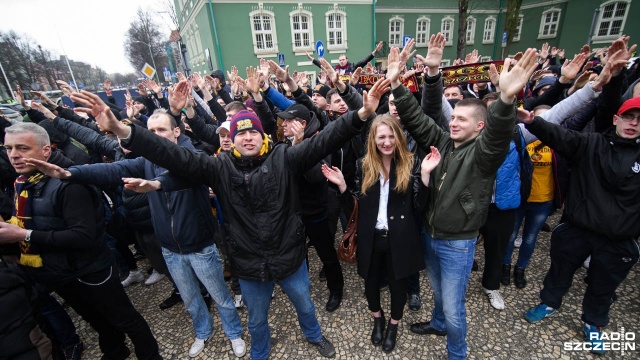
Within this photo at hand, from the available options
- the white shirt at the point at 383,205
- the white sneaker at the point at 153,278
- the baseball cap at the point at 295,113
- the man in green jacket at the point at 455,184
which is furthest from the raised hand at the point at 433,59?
the white sneaker at the point at 153,278

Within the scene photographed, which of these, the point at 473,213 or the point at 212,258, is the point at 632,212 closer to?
the point at 473,213

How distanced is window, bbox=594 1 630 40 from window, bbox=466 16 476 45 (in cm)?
922

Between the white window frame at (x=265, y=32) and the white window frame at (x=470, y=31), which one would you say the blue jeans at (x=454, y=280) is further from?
the white window frame at (x=470, y=31)

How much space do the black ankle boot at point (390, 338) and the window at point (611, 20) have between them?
103 feet

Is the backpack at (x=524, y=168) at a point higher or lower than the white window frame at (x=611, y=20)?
lower

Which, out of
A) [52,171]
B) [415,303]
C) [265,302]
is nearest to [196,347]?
[265,302]

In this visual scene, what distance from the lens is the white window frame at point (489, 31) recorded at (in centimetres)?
2829

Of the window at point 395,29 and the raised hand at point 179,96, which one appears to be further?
the window at point 395,29

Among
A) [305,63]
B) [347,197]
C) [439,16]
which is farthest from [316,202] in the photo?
[439,16]

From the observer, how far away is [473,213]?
7.07ft

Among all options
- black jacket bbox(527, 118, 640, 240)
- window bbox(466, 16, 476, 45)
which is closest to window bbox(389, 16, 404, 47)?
window bbox(466, 16, 476, 45)

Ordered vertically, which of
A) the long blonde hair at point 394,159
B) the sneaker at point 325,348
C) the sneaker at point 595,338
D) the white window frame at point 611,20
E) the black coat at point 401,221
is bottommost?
the sneaker at point 325,348

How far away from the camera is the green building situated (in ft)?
67.3

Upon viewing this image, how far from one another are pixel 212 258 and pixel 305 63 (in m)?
22.3
